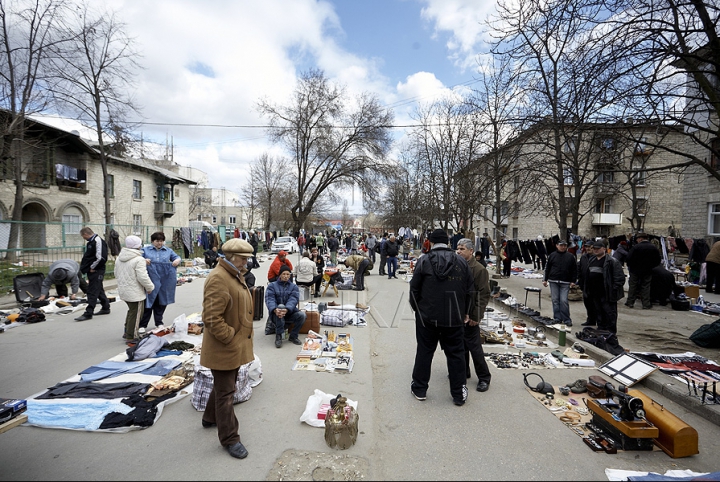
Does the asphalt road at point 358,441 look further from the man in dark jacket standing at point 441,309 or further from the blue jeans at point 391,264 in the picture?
the blue jeans at point 391,264

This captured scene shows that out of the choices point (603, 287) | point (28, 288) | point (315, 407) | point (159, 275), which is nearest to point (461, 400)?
point (315, 407)

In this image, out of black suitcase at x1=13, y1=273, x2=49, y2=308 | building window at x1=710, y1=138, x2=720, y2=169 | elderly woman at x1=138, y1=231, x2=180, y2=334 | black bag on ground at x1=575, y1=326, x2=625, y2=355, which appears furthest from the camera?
black suitcase at x1=13, y1=273, x2=49, y2=308

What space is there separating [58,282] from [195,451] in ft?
32.0

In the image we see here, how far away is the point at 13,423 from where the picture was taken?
3564 millimetres

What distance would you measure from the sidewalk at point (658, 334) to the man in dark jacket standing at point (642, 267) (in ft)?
1.15

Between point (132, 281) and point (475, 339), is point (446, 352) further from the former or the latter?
point (132, 281)

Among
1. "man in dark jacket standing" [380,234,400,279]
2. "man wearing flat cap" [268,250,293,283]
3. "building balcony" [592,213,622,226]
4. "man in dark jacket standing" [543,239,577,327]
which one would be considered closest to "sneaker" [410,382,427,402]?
"man wearing flat cap" [268,250,293,283]

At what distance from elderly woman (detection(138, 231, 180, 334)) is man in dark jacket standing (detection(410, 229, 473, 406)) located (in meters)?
5.10

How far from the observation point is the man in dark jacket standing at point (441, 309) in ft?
13.7

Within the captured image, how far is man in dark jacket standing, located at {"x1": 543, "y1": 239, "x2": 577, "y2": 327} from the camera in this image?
781 centimetres

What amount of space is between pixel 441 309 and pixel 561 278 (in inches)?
200

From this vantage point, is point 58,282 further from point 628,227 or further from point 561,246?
point 628,227

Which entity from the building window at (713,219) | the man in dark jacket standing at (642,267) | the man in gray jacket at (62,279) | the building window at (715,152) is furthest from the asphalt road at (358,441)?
the building window at (713,219)

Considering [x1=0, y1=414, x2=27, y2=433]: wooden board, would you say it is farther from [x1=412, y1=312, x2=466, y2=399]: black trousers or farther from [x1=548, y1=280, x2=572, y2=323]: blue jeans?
[x1=548, y1=280, x2=572, y2=323]: blue jeans
